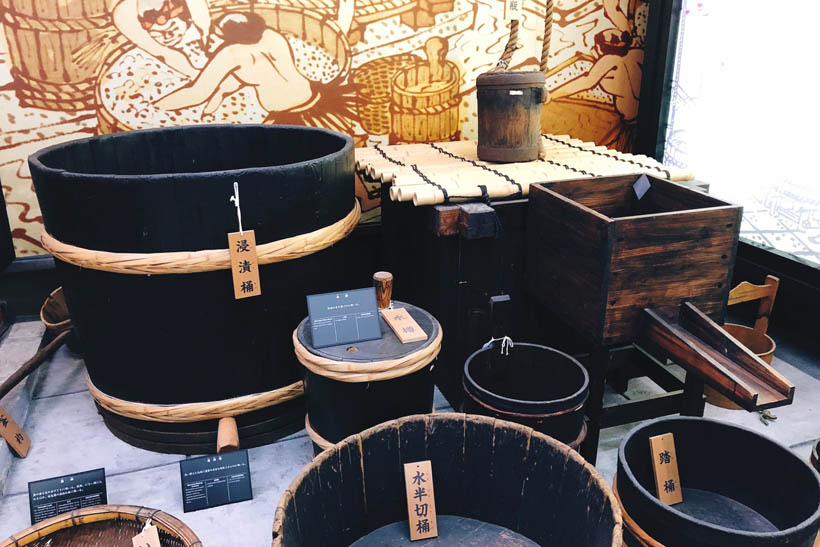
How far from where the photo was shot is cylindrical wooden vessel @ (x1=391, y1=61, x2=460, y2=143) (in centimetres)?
409

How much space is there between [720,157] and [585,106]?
1009 millimetres

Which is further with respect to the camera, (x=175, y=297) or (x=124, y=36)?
(x=124, y=36)

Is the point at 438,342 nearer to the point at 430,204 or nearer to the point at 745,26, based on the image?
the point at 430,204

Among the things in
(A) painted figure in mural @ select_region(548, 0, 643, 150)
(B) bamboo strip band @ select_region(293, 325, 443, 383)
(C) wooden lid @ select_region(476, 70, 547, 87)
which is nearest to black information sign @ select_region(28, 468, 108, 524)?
(B) bamboo strip band @ select_region(293, 325, 443, 383)

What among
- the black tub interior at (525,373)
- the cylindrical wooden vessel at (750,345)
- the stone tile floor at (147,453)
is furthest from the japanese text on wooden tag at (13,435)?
the cylindrical wooden vessel at (750,345)

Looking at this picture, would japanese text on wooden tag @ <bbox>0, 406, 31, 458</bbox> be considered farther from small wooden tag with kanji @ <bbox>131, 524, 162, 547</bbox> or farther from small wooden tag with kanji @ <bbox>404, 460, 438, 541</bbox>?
small wooden tag with kanji @ <bbox>404, 460, 438, 541</bbox>

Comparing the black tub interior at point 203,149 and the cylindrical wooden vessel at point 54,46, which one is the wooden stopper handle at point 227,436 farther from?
the cylindrical wooden vessel at point 54,46

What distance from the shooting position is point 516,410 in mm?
2303

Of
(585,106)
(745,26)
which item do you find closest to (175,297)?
(585,106)

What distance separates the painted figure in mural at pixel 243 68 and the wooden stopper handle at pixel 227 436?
2019mm

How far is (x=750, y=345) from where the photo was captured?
3400 mm

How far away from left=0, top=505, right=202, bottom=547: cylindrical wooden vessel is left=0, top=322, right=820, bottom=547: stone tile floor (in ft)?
1.28

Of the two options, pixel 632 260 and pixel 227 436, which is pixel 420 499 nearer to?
pixel 227 436

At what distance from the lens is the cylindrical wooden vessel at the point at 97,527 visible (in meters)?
2.03
